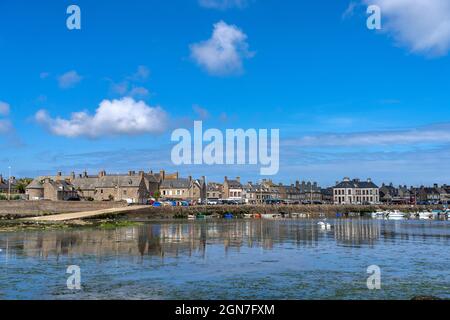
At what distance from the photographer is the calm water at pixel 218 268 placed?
65.5 feet

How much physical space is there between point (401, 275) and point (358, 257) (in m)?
7.02

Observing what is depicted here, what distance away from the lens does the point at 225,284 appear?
71.1 ft

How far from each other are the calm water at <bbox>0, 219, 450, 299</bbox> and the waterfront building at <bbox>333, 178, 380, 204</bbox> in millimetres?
110960

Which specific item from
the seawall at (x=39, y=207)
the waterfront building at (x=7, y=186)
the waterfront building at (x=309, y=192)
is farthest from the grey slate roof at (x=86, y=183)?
the waterfront building at (x=309, y=192)

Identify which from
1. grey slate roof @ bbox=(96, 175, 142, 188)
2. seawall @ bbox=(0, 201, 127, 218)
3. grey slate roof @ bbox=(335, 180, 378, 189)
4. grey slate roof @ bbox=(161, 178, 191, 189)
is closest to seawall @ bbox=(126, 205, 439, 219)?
seawall @ bbox=(0, 201, 127, 218)

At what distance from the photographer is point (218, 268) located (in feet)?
85.3

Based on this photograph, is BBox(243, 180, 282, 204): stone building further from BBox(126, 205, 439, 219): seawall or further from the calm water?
the calm water

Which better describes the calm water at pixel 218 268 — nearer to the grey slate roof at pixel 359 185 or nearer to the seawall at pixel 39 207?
the seawall at pixel 39 207

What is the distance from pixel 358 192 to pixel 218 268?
131 meters

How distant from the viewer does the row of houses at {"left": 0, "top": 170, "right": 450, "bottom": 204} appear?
10899 cm

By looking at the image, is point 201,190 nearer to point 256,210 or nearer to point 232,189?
point 232,189

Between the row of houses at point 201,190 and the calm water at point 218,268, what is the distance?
226 feet
